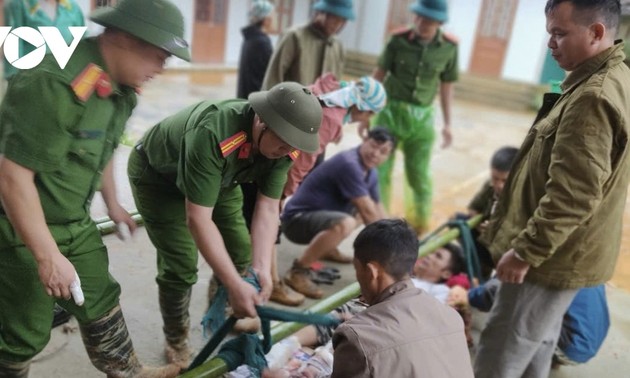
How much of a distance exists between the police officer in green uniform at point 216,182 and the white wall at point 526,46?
37.1 ft

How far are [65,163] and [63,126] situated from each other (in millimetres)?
137

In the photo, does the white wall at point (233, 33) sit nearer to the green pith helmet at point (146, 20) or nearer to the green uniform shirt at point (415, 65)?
the green uniform shirt at point (415, 65)

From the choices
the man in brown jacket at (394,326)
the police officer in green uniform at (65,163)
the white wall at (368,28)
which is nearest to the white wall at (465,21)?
the white wall at (368,28)

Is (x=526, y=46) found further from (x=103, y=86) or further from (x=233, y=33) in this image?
(x=103, y=86)

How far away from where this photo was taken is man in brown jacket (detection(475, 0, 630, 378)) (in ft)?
5.88

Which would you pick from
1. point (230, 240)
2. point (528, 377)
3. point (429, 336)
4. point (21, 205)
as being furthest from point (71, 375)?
point (528, 377)

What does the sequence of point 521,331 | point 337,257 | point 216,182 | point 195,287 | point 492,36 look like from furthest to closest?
1. point 492,36
2. point 337,257
3. point 195,287
4. point 521,331
5. point 216,182

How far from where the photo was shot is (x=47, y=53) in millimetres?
1394

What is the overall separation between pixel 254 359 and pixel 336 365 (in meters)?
0.52

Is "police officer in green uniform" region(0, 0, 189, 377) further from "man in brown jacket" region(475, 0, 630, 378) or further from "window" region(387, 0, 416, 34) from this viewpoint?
"window" region(387, 0, 416, 34)

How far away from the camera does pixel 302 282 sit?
10.8ft

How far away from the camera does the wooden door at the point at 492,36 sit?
1248 centimetres

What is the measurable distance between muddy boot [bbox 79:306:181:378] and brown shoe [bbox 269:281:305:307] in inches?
49.5

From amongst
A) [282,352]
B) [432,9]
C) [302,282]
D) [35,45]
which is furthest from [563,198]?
[432,9]
